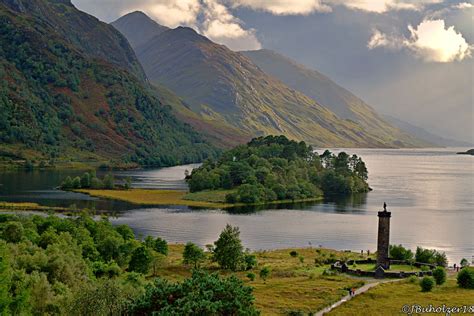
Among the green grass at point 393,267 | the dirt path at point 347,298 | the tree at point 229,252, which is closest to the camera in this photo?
the dirt path at point 347,298

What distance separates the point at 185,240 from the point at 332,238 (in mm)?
31904

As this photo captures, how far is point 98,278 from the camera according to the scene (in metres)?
79.2

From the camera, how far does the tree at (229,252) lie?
97.2m

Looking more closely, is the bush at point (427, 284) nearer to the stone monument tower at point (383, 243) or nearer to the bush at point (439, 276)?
→ the bush at point (439, 276)

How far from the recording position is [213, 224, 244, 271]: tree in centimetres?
9719

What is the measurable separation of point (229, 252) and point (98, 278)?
983 inches

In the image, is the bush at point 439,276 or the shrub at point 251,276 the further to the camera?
the shrub at point 251,276

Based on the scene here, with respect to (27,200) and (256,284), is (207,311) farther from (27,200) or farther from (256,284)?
(27,200)

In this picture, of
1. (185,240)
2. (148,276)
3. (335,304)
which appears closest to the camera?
(335,304)

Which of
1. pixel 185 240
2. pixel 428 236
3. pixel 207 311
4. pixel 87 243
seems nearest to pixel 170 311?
pixel 207 311

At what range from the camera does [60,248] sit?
79688 millimetres

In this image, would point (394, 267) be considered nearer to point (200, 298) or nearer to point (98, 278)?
point (98, 278)

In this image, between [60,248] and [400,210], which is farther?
[400,210]

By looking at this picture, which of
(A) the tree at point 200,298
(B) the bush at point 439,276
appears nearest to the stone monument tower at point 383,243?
(B) the bush at point 439,276
